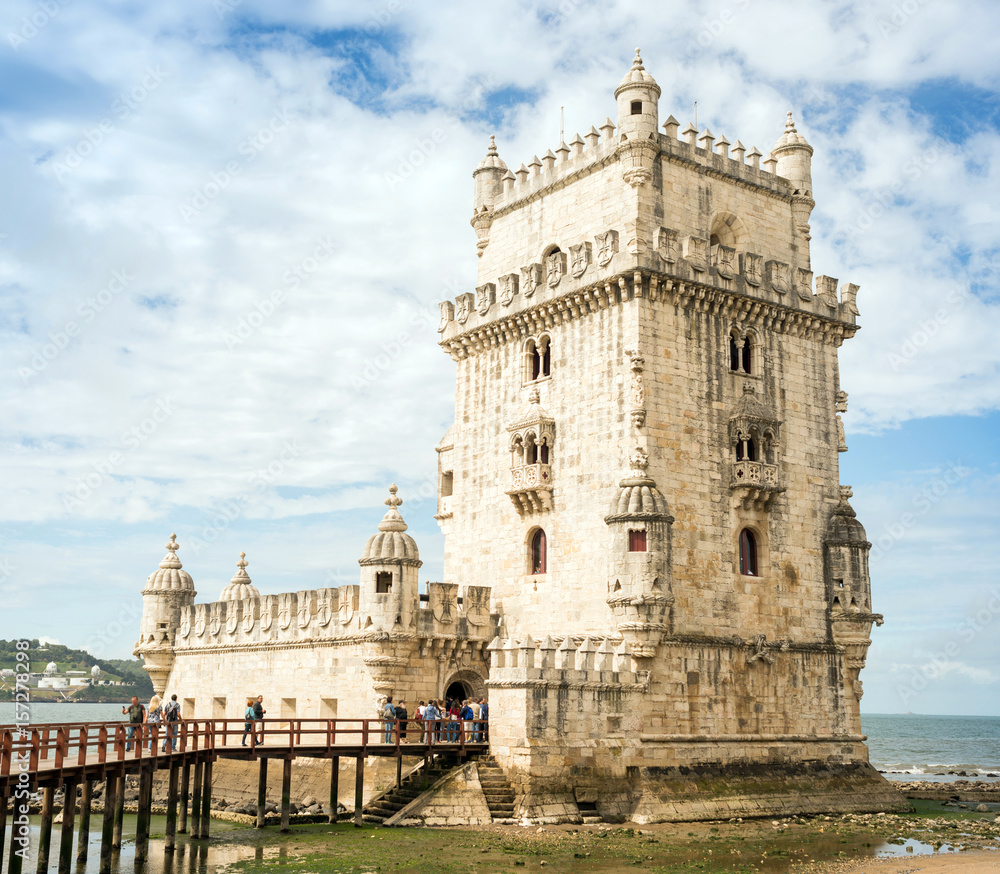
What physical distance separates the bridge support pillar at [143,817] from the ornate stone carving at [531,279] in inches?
724

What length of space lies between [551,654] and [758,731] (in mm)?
8001

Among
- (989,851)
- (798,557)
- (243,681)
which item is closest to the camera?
(989,851)

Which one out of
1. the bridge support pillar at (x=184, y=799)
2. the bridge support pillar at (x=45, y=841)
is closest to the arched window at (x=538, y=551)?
the bridge support pillar at (x=184, y=799)

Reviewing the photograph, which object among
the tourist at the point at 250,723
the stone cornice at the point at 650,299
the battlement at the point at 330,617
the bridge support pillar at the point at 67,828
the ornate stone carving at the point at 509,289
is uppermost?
the ornate stone carving at the point at 509,289

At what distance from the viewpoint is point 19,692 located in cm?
2184

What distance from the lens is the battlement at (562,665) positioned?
2948 centimetres

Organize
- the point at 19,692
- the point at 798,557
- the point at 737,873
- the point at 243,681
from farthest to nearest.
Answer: the point at 243,681
the point at 798,557
the point at 737,873
the point at 19,692

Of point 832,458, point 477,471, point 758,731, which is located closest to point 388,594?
point 477,471

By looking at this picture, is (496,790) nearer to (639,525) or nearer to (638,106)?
(639,525)

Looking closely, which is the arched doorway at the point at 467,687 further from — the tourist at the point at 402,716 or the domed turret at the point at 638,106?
the domed turret at the point at 638,106

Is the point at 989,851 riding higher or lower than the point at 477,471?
lower

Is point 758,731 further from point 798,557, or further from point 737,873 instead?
point 737,873

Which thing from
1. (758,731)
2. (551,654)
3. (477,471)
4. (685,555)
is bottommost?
(758,731)

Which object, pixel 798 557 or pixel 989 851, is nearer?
pixel 989 851
